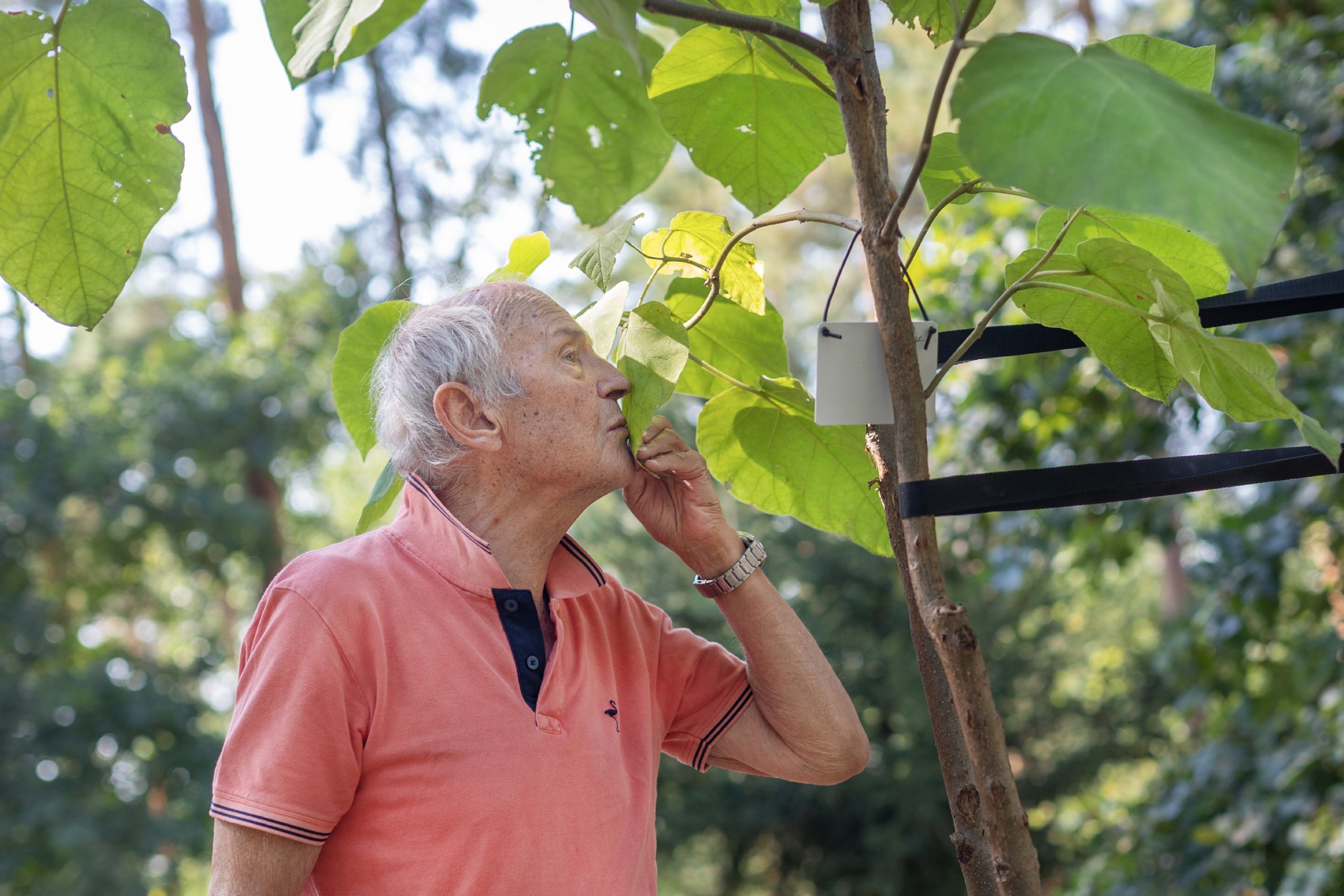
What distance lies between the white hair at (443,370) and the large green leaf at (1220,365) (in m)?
0.71

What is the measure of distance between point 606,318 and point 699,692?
0.56m

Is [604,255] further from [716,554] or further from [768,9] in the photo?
[716,554]

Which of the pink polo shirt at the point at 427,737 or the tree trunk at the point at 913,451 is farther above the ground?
the tree trunk at the point at 913,451

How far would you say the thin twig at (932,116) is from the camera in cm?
64

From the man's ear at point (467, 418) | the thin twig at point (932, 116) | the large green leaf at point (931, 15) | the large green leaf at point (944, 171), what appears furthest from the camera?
the man's ear at point (467, 418)

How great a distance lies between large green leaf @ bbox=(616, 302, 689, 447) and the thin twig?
22 cm

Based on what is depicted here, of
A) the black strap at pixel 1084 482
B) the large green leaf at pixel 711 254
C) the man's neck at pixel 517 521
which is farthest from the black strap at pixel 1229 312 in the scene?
the man's neck at pixel 517 521

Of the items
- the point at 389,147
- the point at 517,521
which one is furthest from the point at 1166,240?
the point at 389,147

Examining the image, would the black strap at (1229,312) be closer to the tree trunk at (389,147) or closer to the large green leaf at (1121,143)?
the large green leaf at (1121,143)

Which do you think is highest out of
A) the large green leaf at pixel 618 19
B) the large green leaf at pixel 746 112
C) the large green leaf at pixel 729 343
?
the large green leaf at pixel 746 112

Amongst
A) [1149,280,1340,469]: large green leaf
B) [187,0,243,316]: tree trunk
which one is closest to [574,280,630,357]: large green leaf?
[1149,280,1340,469]: large green leaf

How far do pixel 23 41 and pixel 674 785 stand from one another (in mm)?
7434

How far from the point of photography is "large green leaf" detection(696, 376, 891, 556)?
117cm

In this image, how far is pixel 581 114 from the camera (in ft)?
2.64
